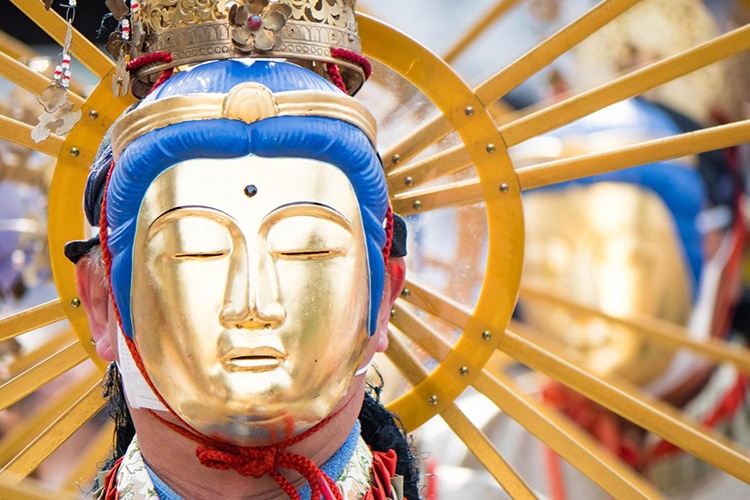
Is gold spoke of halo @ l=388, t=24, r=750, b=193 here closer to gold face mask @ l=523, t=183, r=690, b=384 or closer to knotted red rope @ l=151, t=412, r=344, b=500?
knotted red rope @ l=151, t=412, r=344, b=500

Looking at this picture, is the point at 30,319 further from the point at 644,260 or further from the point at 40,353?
the point at 644,260

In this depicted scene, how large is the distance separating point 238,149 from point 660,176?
3544 millimetres

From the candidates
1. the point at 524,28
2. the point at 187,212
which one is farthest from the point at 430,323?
the point at 524,28

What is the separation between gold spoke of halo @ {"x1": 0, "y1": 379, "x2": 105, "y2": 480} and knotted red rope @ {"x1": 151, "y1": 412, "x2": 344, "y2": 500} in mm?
341

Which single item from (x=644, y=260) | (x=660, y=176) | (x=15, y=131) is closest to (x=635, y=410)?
(x=15, y=131)

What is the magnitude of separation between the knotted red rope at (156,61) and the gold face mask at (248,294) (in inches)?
8.2

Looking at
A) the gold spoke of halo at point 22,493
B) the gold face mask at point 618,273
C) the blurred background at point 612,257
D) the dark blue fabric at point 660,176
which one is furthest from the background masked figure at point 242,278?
the dark blue fabric at point 660,176

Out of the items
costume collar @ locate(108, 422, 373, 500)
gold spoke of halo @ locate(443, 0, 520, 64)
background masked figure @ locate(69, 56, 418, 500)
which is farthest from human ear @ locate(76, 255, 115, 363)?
gold spoke of halo @ locate(443, 0, 520, 64)

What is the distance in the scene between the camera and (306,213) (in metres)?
1.49

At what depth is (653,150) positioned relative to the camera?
176 cm

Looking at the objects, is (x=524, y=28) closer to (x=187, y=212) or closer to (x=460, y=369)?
(x=460, y=369)

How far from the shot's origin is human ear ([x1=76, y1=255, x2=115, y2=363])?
65.9 inches

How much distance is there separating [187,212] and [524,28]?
5.58 m

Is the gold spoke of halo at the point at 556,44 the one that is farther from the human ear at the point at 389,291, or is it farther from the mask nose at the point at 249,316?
the mask nose at the point at 249,316
